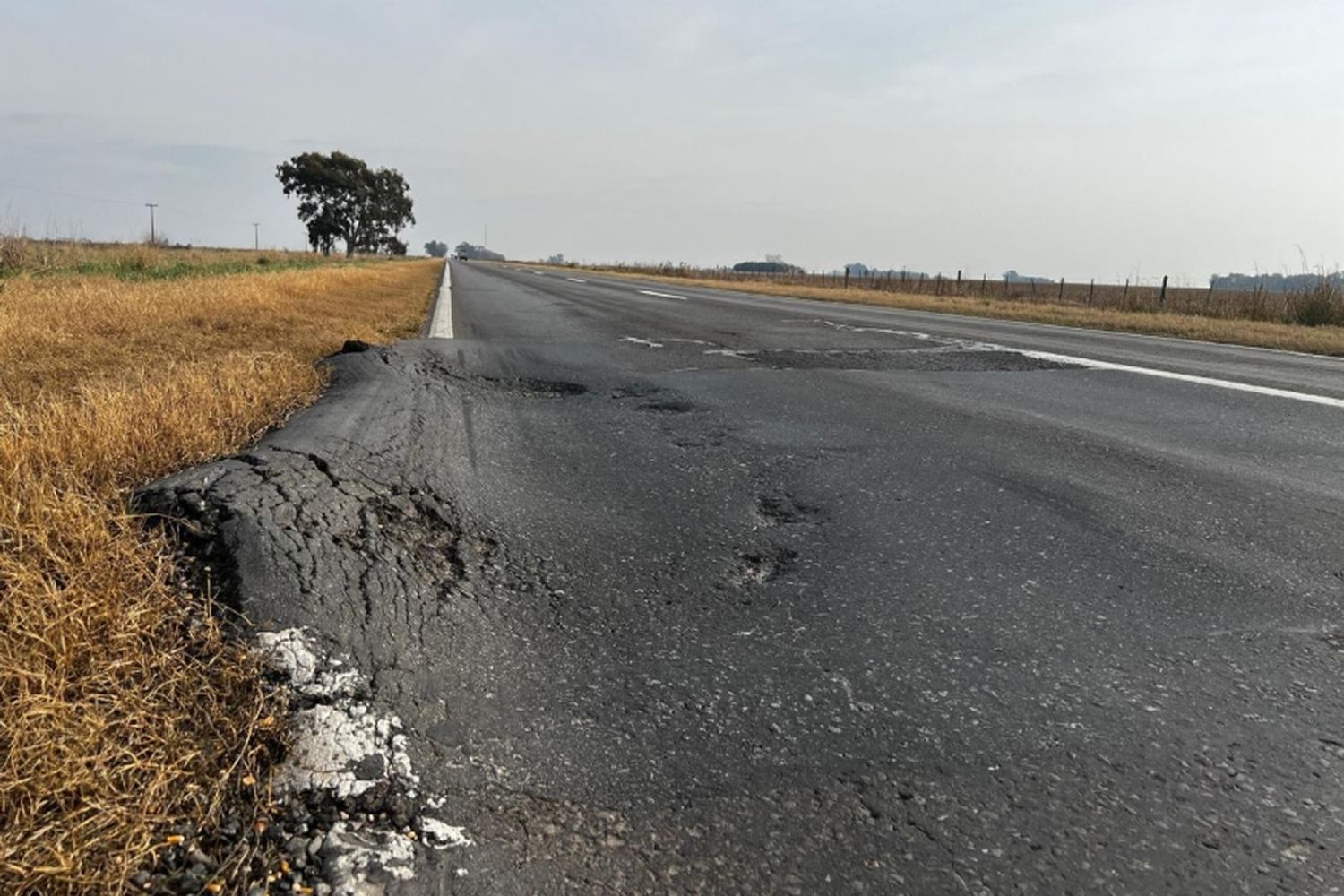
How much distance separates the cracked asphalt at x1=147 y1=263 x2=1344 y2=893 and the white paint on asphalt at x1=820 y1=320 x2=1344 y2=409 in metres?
1.81

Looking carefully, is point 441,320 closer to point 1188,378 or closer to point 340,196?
point 1188,378

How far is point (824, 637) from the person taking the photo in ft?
6.96

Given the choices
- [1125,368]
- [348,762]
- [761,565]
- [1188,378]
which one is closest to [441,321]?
[1125,368]

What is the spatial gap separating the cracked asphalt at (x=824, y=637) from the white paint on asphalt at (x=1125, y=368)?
181 centimetres

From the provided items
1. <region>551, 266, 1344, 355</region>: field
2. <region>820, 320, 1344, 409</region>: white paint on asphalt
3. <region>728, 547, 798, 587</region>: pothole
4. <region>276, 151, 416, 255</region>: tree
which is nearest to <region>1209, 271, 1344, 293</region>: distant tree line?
<region>551, 266, 1344, 355</region>: field

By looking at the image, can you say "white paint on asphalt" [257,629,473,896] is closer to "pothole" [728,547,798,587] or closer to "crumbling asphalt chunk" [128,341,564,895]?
"crumbling asphalt chunk" [128,341,564,895]

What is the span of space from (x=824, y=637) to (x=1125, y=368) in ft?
20.3

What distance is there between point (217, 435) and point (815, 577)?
238cm

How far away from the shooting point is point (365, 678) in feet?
5.84

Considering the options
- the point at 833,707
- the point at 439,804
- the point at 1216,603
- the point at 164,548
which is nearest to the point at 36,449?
the point at 164,548

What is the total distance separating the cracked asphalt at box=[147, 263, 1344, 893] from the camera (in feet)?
4.67

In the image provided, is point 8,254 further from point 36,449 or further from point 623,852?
point 623,852

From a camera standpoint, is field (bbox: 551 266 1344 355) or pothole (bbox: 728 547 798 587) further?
field (bbox: 551 266 1344 355)

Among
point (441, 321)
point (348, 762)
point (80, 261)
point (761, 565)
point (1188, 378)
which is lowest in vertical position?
point (348, 762)
